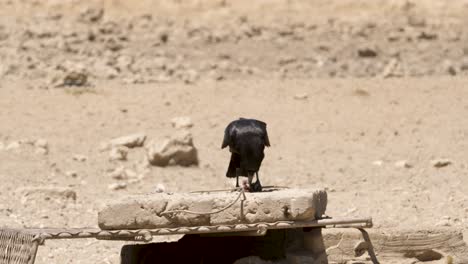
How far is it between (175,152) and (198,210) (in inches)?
358

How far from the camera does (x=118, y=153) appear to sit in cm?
2138

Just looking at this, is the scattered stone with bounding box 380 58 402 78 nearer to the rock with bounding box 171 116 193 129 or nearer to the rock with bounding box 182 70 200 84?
the rock with bounding box 182 70 200 84

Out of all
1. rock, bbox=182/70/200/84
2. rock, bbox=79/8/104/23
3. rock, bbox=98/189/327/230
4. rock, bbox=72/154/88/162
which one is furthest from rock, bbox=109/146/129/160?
rock, bbox=79/8/104/23

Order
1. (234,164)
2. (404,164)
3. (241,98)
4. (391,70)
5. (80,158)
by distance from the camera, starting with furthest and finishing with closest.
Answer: (391,70) → (241,98) → (80,158) → (404,164) → (234,164)

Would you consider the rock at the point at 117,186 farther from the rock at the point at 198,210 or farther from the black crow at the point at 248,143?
the rock at the point at 198,210

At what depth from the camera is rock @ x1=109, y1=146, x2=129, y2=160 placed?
69.8 ft

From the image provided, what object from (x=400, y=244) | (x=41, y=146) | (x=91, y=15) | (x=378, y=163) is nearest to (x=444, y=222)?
(x=400, y=244)

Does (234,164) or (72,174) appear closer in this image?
(234,164)

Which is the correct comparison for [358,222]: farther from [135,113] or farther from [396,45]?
[396,45]

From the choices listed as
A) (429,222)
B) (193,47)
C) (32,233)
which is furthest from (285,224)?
(193,47)

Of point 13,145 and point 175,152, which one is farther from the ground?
point 13,145

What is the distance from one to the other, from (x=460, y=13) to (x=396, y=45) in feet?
8.15

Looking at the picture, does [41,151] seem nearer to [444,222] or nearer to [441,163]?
[441,163]

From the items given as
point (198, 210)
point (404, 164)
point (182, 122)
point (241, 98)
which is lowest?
point (198, 210)
